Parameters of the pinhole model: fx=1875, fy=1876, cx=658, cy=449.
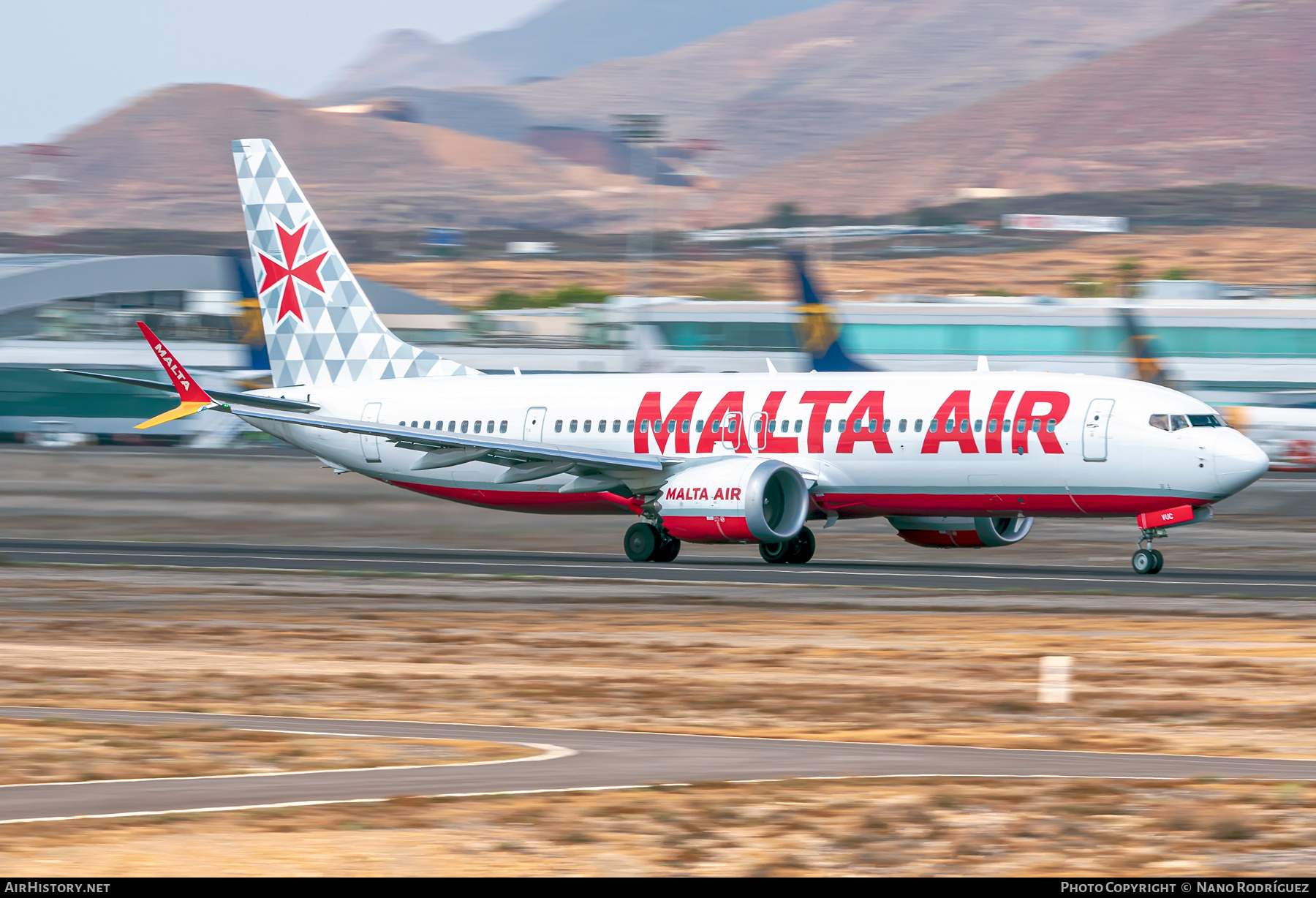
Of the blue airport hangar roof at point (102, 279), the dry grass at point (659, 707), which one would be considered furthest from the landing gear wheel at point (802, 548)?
the blue airport hangar roof at point (102, 279)

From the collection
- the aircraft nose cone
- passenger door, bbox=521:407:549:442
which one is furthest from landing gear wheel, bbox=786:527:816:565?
the aircraft nose cone

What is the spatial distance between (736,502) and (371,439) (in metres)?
11.1

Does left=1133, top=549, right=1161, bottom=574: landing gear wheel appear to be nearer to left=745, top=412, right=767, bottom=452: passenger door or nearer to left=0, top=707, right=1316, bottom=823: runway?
left=745, top=412, right=767, bottom=452: passenger door

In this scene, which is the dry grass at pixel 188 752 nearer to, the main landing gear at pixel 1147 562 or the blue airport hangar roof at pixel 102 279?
the main landing gear at pixel 1147 562

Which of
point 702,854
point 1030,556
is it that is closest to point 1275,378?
point 1030,556

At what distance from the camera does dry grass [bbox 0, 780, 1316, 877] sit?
10758 millimetres

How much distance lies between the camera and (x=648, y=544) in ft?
128

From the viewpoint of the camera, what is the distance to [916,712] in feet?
58.1

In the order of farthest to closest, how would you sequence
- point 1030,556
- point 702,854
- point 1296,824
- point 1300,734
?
1. point 1030,556
2. point 1300,734
3. point 1296,824
4. point 702,854

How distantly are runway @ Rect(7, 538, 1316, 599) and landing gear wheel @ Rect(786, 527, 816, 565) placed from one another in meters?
0.40

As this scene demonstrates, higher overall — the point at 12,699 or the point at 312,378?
the point at 312,378

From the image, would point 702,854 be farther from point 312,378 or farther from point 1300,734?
point 312,378
